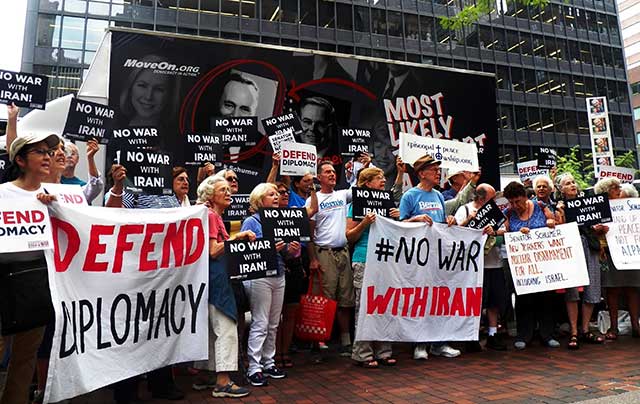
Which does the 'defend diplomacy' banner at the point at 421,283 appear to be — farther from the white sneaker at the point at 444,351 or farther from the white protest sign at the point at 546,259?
the white protest sign at the point at 546,259

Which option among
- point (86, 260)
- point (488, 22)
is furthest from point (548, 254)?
point (488, 22)

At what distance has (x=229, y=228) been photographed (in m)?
6.07

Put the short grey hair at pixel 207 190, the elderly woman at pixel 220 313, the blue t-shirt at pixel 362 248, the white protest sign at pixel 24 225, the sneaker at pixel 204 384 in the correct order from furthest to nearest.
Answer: the blue t-shirt at pixel 362 248 → the short grey hair at pixel 207 190 → the sneaker at pixel 204 384 → the elderly woman at pixel 220 313 → the white protest sign at pixel 24 225

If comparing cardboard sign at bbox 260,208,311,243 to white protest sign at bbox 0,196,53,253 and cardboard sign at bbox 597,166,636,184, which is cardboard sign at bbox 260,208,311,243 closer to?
white protest sign at bbox 0,196,53,253

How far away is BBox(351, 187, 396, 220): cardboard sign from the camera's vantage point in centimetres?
Result: 507

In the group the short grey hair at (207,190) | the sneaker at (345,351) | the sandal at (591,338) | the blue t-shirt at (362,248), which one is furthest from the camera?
the sandal at (591,338)

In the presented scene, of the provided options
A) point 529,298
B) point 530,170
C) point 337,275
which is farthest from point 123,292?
point 530,170

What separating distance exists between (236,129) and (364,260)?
8.32 feet

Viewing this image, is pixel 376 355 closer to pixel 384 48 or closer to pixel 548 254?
pixel 548 254

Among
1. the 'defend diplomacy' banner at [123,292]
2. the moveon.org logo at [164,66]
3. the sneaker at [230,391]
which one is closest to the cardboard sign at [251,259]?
the 'defend diplomacy' banner at [123,292]

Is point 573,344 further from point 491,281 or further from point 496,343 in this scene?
point 491,281

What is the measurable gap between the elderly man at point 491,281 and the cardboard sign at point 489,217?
185 mm

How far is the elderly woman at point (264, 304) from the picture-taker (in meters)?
4.51

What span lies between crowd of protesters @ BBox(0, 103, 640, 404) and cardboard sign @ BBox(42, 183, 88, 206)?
77mm
